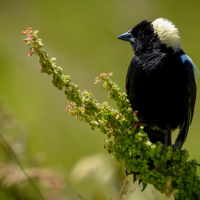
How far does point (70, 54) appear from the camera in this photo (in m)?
4.07

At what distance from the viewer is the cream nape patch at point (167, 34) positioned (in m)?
2.46

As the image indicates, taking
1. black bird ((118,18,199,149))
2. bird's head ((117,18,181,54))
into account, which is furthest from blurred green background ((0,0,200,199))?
bird's head ((117,18,181,54))

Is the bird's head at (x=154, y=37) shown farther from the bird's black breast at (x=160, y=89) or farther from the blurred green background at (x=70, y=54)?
the blurred green background at (x=70, y=54)

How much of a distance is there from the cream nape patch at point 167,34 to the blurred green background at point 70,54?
1.30 meters

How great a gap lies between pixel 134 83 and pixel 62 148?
1.32 metres

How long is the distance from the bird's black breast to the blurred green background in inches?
41.9

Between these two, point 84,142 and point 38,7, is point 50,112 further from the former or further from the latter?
point 38,7

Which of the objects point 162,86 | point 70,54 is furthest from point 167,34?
point 70,54

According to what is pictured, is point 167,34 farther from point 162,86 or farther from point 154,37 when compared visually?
point 162,86

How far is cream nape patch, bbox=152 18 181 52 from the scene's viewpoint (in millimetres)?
2465

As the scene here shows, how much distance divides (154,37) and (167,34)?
0.11 meters

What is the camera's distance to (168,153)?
156 cm

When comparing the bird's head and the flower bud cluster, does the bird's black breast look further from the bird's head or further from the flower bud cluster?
the flower bud cluster

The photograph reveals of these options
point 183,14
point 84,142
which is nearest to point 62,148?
point 84,142
